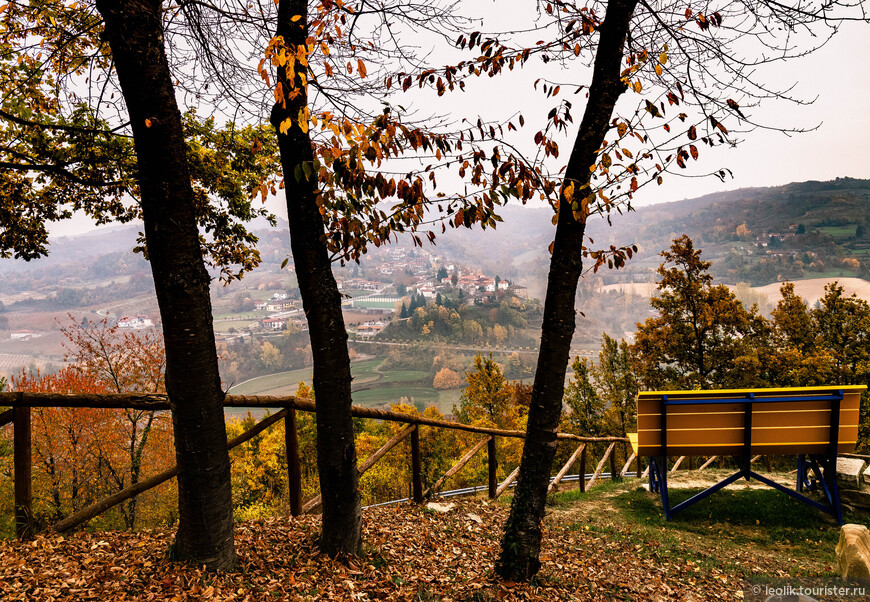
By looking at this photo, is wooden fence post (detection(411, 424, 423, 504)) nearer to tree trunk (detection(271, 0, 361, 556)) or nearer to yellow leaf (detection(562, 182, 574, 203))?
tree trunk (detection(271, 0, 361, 556))

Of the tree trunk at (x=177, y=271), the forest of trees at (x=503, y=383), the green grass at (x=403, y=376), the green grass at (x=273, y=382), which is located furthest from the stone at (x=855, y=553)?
the green grass at (x=403, y=376)

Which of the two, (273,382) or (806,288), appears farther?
(806,288)

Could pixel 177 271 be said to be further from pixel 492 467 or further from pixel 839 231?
pixel 839 231

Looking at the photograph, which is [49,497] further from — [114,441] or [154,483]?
[154,483]

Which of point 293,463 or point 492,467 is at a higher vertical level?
point 293,463

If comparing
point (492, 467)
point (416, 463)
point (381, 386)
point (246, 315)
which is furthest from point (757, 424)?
point (246, 315)

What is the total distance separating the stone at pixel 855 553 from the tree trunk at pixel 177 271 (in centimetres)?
407

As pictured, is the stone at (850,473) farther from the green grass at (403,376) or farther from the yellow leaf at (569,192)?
the green grass at (403,376)

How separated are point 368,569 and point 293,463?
4.32 ft

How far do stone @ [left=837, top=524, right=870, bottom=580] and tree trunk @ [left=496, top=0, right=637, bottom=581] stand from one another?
1.94 m

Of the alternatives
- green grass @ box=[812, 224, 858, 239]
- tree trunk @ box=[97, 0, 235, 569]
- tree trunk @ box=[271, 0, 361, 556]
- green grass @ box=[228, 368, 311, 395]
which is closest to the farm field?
green grass @ box=[812, 224, 858, 239]

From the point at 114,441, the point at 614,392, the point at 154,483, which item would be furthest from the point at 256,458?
the point at 154,483

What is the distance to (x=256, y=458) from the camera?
28.5 metres

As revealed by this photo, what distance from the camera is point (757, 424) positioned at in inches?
191
